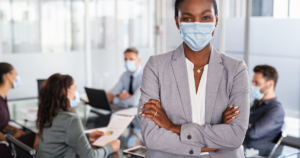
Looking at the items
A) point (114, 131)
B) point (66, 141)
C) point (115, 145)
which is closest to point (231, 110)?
point (115, 145)

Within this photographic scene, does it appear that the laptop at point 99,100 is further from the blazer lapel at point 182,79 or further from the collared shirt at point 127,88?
the blazer lapel at point 182,79

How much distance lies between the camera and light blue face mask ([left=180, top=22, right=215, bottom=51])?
4.90 feet

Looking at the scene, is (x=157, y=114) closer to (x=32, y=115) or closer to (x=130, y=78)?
(x=32, y=115)

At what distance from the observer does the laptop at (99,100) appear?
3.49 meters

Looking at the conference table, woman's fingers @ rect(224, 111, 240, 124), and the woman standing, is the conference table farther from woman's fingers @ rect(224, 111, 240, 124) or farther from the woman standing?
woman's fingers @ rect(224, 111, 240, 124)

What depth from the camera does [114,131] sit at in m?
2.67

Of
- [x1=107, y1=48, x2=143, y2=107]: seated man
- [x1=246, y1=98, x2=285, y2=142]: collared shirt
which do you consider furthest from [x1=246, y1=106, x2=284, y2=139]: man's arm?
[x1=107, y1=48, x2=143, y2=107]: seated man

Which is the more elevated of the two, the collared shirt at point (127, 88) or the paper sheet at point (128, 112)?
the collared shirt at point (127, 88)

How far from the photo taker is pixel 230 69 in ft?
4.96

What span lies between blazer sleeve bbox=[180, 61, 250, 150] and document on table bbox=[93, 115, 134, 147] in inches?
44.1

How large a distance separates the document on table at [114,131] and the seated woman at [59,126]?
196 mm

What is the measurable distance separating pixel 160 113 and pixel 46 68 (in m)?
4.37

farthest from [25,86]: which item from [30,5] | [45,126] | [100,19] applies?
[45,126]

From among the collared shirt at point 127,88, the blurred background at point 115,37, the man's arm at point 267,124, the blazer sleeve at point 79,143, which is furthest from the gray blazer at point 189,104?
the blurred background at point 115,37
